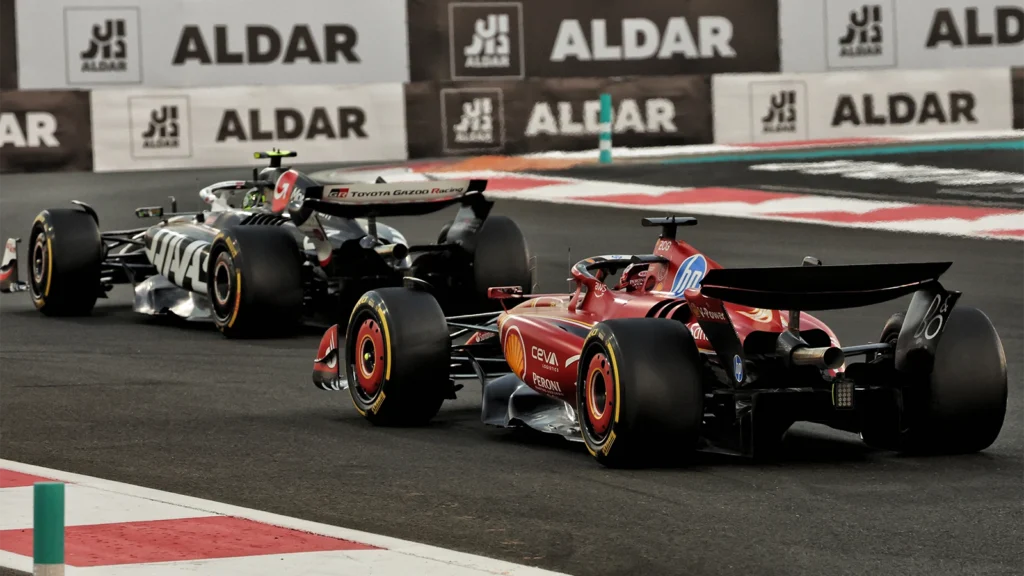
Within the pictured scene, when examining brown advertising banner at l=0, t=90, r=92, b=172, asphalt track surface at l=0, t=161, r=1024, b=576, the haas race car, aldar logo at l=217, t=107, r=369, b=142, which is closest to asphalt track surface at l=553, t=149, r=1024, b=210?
aldar logo at l=217, t=107, r=369, b=142

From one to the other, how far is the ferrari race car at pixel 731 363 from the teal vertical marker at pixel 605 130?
42.5ft

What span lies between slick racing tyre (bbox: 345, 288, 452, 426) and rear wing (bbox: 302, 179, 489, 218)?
314cm

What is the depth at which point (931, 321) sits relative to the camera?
7.02 metres

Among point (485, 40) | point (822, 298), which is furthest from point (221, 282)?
point (485, 40)

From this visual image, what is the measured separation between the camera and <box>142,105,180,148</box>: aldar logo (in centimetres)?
2038

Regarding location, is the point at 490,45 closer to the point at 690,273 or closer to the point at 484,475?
the point at 690,273

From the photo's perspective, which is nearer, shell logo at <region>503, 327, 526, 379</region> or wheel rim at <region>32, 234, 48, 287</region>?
shell logo at <region>503, 327, 526, 379</region>

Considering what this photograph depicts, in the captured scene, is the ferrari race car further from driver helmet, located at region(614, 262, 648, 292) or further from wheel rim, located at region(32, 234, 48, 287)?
wheel rim, located at region(32, 234, 48, 287)

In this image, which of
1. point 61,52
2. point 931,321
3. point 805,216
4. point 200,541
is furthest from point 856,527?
point 61,52

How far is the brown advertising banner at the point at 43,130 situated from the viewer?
66.1ft

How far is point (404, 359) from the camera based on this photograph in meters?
7.89

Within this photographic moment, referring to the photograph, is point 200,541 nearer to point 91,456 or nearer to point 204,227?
point 91,456

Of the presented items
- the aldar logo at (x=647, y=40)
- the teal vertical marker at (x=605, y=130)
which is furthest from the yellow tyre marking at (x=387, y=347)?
the aldar logo at (x=647, y=40)

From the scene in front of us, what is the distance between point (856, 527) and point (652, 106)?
52.8ft
